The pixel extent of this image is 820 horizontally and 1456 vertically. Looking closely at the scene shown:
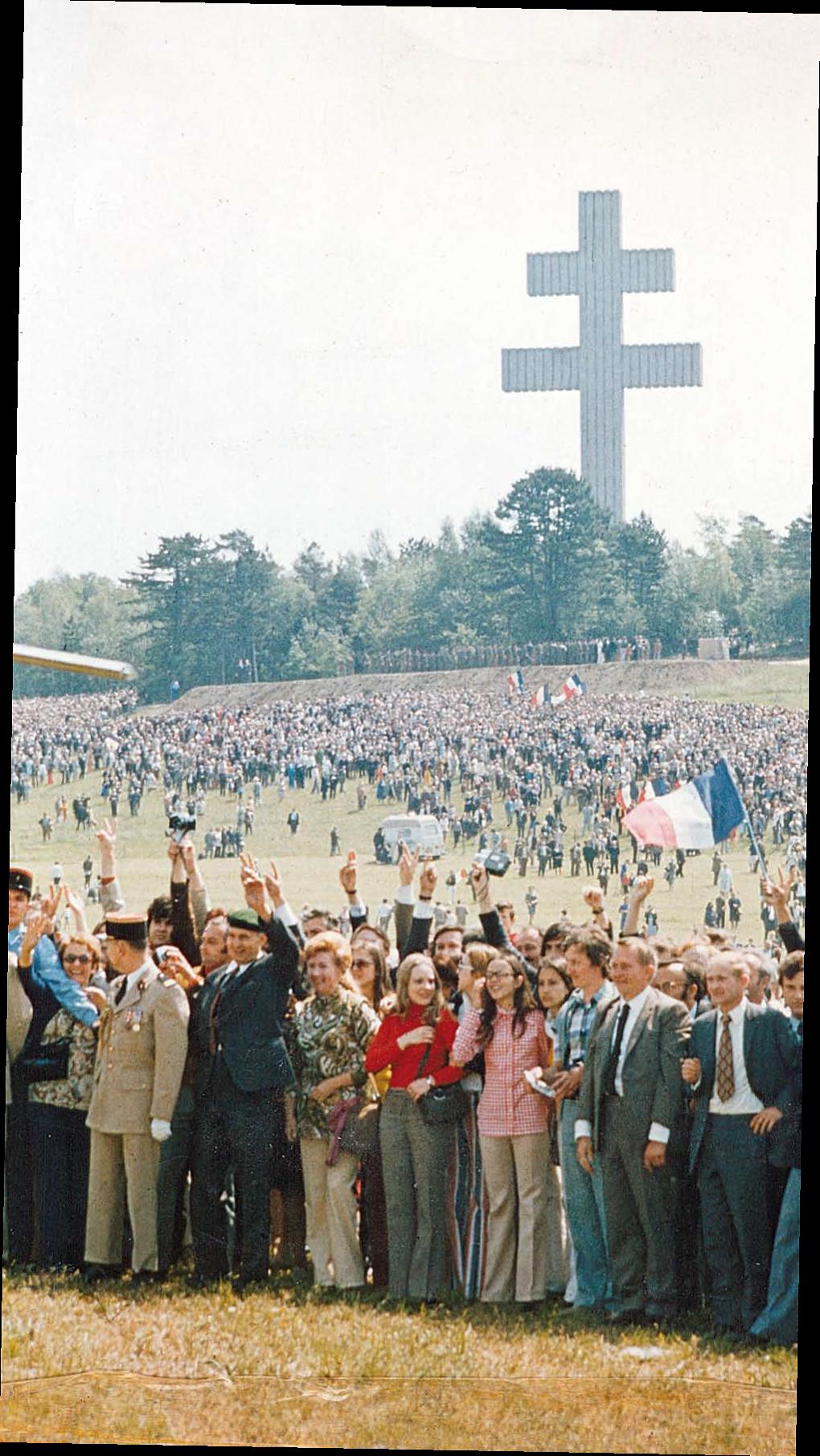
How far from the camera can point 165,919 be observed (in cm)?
771

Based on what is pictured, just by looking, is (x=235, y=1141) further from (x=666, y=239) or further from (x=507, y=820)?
(x=666, y=239)

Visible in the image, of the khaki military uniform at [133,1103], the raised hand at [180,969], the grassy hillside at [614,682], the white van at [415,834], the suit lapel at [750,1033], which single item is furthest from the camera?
the grassy hillside at [614,682]

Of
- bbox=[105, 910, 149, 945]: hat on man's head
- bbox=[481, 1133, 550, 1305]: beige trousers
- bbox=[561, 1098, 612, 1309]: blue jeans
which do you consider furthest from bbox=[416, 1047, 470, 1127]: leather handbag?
bbox=[105, 910, 149, 945]: hat on man's head

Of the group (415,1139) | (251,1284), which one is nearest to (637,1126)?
(415,1139)

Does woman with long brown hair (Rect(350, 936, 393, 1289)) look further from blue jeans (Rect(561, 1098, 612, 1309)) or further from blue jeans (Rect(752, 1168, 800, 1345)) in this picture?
blue jeans (Rect(752, 1168, 800, 1345))

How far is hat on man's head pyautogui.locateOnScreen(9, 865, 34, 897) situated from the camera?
7.82 m

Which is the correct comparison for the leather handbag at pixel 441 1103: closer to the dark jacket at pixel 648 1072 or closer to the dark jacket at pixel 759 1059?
the dark jacket at pixel 648 1072

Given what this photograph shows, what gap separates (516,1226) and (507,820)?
1609 millimetres

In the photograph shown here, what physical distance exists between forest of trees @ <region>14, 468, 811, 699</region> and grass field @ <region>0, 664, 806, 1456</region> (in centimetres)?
122

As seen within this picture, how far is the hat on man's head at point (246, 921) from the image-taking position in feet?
24.6

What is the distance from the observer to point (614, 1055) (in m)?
7.20

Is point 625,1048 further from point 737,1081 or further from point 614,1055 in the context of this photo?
point 737,1081

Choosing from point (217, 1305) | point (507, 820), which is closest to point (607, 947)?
point (507, 820)

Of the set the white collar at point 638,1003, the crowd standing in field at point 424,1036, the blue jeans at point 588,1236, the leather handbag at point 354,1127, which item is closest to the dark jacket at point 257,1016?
the crowd standing in field at point 424,1036
